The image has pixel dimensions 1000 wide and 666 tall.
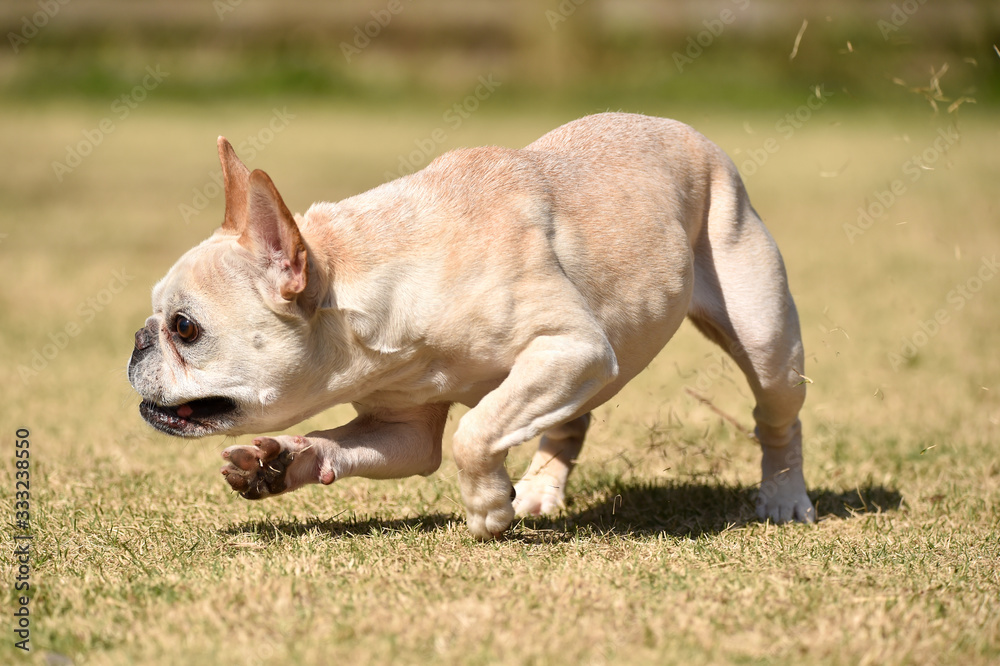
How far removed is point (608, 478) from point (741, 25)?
25450 mm

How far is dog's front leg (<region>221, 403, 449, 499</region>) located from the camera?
397 centimetres

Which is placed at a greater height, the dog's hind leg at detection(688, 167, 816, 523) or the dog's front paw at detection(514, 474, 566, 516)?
the dog's hind leg at detection(688, 167, 816, 523)

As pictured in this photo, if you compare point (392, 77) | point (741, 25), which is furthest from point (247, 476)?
point (741, 25)

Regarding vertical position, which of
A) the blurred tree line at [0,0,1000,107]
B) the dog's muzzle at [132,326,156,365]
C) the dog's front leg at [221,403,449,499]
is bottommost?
the blurred tree line at [0,0,1000,107]

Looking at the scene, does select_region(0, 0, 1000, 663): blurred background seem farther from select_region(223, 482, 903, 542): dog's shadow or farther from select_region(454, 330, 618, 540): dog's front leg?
select_region(454, 330, 618, 540): dog's front leg

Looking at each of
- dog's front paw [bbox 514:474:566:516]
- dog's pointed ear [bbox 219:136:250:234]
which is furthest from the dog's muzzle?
dog's front paw [bbox 514:474:566:516]

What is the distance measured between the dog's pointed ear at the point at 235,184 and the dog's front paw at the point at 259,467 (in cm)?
78

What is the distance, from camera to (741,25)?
28.7m

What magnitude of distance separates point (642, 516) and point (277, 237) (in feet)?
6.96

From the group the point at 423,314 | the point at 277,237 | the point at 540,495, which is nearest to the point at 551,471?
the point at 540,495

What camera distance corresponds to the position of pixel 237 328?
12.6 ft

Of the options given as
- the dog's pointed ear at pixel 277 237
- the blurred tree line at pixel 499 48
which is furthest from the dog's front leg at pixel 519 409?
the blurred tree line at pixel 499 48

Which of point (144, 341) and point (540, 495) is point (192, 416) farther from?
point (540, 495)

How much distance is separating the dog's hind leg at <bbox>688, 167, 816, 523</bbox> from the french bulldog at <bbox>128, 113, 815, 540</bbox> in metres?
0.27
